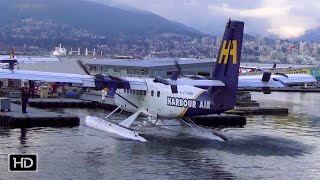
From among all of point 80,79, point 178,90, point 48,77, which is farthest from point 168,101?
point 48,77

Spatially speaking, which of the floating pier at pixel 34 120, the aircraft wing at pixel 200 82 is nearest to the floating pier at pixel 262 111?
the floating pier at pixel 34 120

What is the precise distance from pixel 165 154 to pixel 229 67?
15.1ft

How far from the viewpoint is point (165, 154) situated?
19.4 meters

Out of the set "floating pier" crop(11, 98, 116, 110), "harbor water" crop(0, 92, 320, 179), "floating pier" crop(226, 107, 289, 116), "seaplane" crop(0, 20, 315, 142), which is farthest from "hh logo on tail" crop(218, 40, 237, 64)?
"floating pier" crop(11, 98, 116, 110)

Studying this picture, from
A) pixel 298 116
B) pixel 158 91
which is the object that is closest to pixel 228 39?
pixel 158 91

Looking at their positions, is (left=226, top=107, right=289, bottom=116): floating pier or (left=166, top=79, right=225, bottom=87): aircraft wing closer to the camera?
(left=166, top=79, right=225, bottom=87): aircraft wing

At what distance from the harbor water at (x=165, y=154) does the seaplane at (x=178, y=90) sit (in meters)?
0.54

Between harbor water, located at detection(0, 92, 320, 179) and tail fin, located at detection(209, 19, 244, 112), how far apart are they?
177 centimetres

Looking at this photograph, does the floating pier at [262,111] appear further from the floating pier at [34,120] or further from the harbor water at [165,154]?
the floating pier at [34,120]

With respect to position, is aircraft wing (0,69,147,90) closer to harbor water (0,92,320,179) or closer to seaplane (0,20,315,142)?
seaplane (0,20,315,142)

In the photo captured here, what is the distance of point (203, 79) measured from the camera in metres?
22.5

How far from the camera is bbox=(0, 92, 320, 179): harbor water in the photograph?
53.3 feet

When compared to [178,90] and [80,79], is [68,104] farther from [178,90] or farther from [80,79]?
[178,90]

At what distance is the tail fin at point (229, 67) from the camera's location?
71.0 feet
